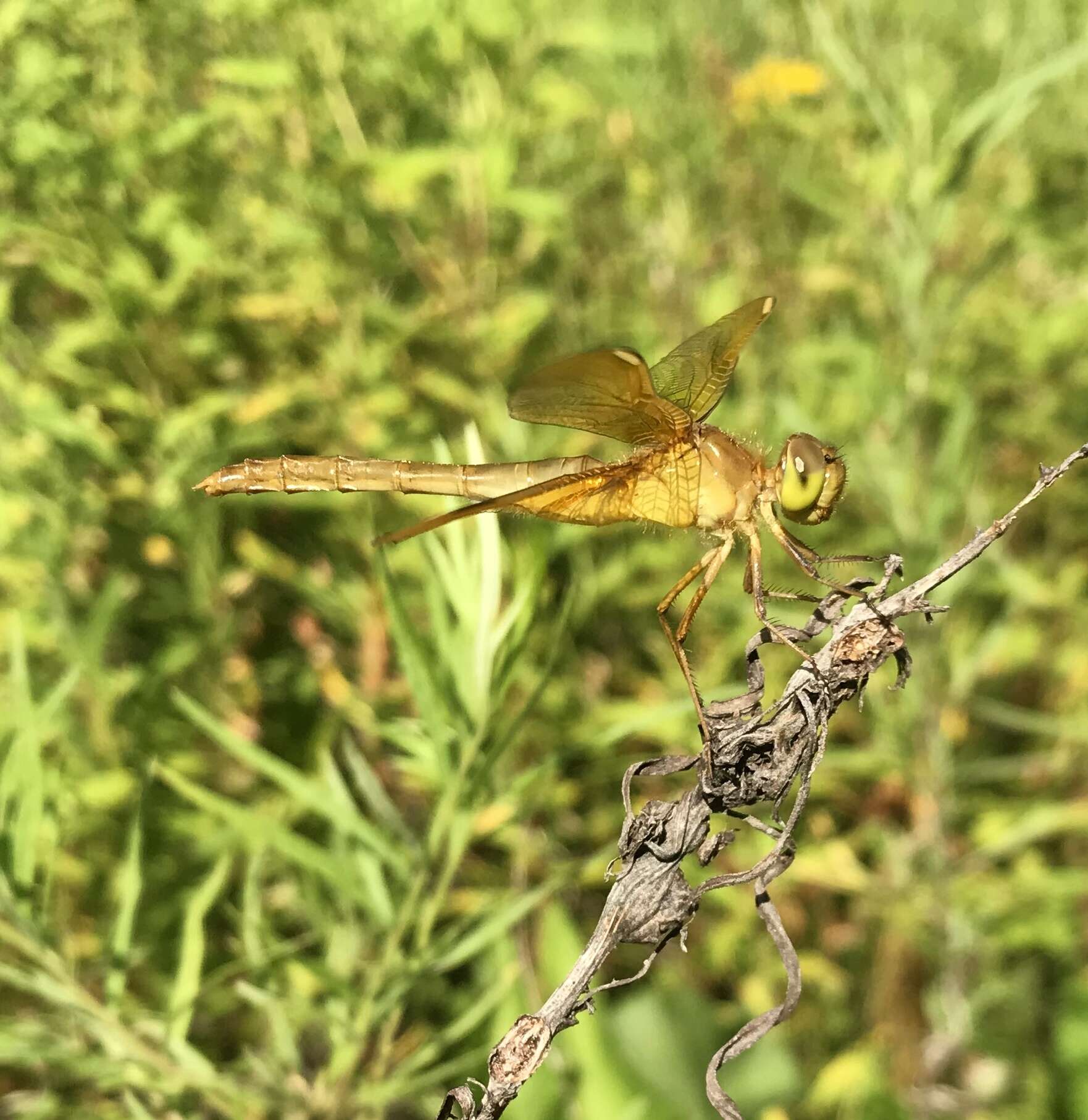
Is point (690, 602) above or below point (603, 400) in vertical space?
below

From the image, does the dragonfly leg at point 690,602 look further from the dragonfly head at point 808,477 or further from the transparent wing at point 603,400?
the transparent wing at point 603,400

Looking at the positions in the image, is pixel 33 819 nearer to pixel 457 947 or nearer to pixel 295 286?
pixel 457 947

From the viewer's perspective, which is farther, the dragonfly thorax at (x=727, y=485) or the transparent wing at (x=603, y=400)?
the dragonfly thorax at (x=727, y=485)

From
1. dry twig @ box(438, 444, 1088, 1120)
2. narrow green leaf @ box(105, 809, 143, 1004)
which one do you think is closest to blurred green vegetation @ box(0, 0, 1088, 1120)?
narrow green leaf @ box(105, 809, 143, 1004)

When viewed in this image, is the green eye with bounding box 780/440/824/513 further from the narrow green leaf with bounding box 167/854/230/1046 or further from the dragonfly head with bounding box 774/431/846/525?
the narrow green leaf with bounding box 167/854/230/1046

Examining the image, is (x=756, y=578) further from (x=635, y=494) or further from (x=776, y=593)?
(x=635, y=494)

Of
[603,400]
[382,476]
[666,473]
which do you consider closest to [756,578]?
[666,473]

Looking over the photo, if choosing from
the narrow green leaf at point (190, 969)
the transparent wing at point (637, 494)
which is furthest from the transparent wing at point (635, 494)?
the narrow green leaf at point (190, 969)
